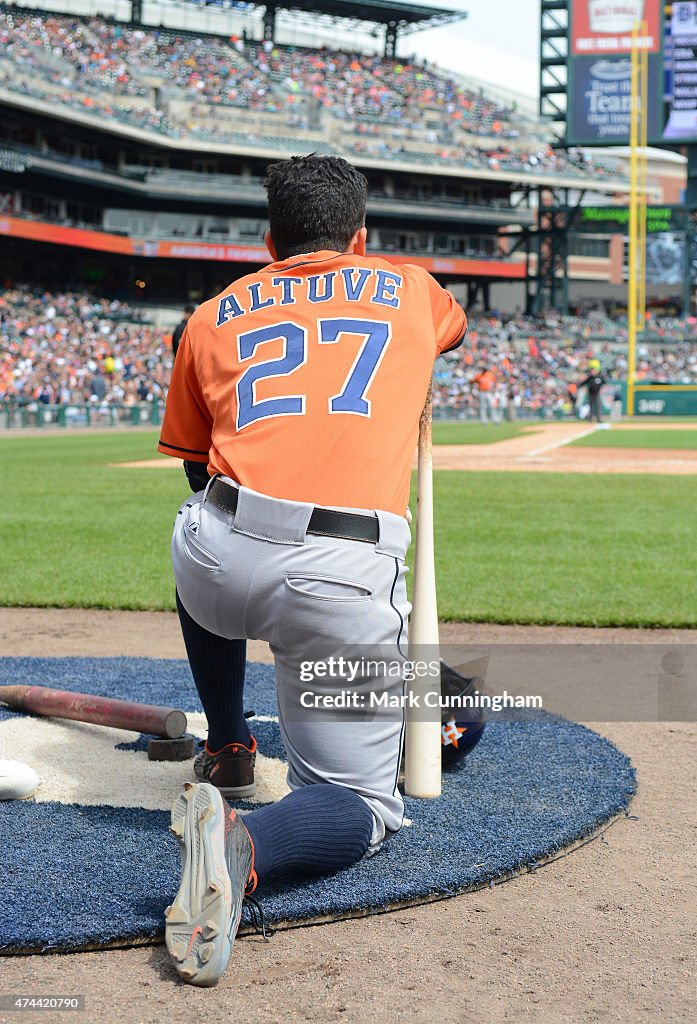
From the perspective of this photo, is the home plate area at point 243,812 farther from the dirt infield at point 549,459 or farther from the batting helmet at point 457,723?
the dirt infield at point 549,459

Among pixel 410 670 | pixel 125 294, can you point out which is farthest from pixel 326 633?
pixel 125 294

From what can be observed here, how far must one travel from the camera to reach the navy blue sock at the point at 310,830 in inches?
99.5

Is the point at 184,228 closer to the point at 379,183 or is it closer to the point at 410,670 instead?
the point at 379,183

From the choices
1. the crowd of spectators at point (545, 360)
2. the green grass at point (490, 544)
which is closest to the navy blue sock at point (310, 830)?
the green grass at point (490, 544)

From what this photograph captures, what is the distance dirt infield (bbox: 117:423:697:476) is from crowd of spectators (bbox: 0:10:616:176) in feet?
99.7

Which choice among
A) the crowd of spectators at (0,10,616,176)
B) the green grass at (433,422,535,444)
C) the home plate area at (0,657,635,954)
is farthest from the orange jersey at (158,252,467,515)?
the crowd of spectators at (0,10,616,176)

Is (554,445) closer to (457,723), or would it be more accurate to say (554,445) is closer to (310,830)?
(457,723)

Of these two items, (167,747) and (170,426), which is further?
(167,747)

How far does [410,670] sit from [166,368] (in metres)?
38.5

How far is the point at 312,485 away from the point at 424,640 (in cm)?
75

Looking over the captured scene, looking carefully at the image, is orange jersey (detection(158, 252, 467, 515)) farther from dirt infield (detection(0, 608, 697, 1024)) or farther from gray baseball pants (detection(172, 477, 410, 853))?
dirt infield (detection(0, 608, 697, 1024))

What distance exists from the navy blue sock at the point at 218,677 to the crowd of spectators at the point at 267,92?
46073 mm

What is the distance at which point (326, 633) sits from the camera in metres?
2.56

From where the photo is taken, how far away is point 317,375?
269 cm
